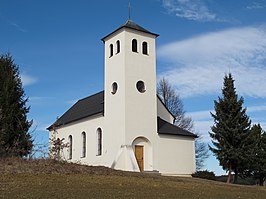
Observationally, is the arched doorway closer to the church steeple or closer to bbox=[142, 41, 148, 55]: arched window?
the church steeple

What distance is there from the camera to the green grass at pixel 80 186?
14453mm

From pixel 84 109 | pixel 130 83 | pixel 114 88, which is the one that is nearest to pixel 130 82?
pixel 130 83

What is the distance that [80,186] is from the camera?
53.4 ft

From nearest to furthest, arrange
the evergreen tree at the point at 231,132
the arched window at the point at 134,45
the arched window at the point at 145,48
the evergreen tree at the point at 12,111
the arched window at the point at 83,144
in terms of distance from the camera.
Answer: the evergreen tree at the point at 12,111, the evergreen tree at the point at 231,132, the arched window at the point at 134,45, the arched window at the point at 145,48, the arched window at the point at 83,144

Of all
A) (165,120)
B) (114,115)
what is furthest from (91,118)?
(165,120)

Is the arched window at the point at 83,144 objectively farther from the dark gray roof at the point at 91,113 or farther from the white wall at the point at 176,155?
the white wall at the point at 176,155

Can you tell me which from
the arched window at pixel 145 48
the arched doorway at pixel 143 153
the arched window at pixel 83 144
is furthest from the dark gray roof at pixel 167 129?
the arched window at pixel 83 144

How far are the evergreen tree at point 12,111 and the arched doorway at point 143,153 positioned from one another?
9.70m

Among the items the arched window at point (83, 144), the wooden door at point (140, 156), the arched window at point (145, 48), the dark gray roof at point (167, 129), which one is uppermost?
the arched window at point (145, 48)

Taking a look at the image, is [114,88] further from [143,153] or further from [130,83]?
[143,153]

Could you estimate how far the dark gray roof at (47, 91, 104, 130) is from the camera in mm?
38044

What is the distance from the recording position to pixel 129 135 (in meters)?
31.9

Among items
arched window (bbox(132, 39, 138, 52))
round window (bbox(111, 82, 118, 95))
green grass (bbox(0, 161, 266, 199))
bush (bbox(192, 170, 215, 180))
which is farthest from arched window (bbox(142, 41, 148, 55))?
green grass (bbox(0, 161, 266, 199))

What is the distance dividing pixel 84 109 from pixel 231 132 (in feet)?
54.7
